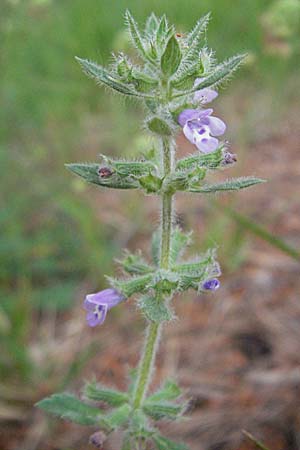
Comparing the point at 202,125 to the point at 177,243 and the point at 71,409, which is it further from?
the point at 71,409

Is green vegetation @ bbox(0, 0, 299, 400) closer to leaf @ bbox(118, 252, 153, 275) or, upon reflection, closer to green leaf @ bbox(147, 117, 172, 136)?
green leaf @ bbox(147, 117, 172, 136)

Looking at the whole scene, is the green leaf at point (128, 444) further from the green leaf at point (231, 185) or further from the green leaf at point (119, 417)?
the green leaf at point (231, 185)

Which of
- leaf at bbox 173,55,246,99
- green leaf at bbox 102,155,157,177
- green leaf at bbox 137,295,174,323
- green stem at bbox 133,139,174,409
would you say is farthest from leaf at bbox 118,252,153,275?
leaf at bbox 173,55,246,99

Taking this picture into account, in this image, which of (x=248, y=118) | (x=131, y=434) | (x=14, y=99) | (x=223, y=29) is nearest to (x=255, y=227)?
(x=131, y=434)

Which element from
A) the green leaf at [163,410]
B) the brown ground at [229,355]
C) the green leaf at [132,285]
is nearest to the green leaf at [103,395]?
the green leaf at [163,410]

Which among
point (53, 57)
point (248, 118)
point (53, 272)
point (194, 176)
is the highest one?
point (53, 57)

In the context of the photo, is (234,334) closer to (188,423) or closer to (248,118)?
(188,423)

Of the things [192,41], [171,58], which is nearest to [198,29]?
[192,41]
